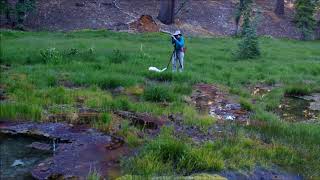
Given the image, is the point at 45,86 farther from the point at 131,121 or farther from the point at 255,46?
the point at 255,46

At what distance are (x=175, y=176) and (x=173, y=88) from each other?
23.9 feet

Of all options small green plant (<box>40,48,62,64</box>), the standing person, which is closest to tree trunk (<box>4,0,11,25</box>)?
small green plant (<box>40,48,62,64</box>)

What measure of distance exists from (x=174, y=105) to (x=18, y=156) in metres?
Answer: 5.40

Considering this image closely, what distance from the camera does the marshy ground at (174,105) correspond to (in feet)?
28.9

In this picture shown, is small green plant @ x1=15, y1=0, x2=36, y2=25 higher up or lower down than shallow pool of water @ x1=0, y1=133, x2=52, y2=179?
lower down

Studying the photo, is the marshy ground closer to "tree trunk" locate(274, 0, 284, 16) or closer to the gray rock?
the gray rock

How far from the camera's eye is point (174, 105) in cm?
1294

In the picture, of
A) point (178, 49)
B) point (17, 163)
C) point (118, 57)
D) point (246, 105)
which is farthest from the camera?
point (118, 57)

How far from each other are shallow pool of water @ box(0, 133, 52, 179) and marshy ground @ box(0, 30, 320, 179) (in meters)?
0.25

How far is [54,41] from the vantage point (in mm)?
24312

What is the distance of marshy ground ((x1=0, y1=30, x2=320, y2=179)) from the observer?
28.9ft

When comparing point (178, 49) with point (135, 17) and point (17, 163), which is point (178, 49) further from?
point (135, 17)

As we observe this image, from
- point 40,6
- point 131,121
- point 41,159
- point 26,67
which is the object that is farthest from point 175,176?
point 40,6

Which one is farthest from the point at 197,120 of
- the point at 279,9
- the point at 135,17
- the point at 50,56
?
the point at 279,9
